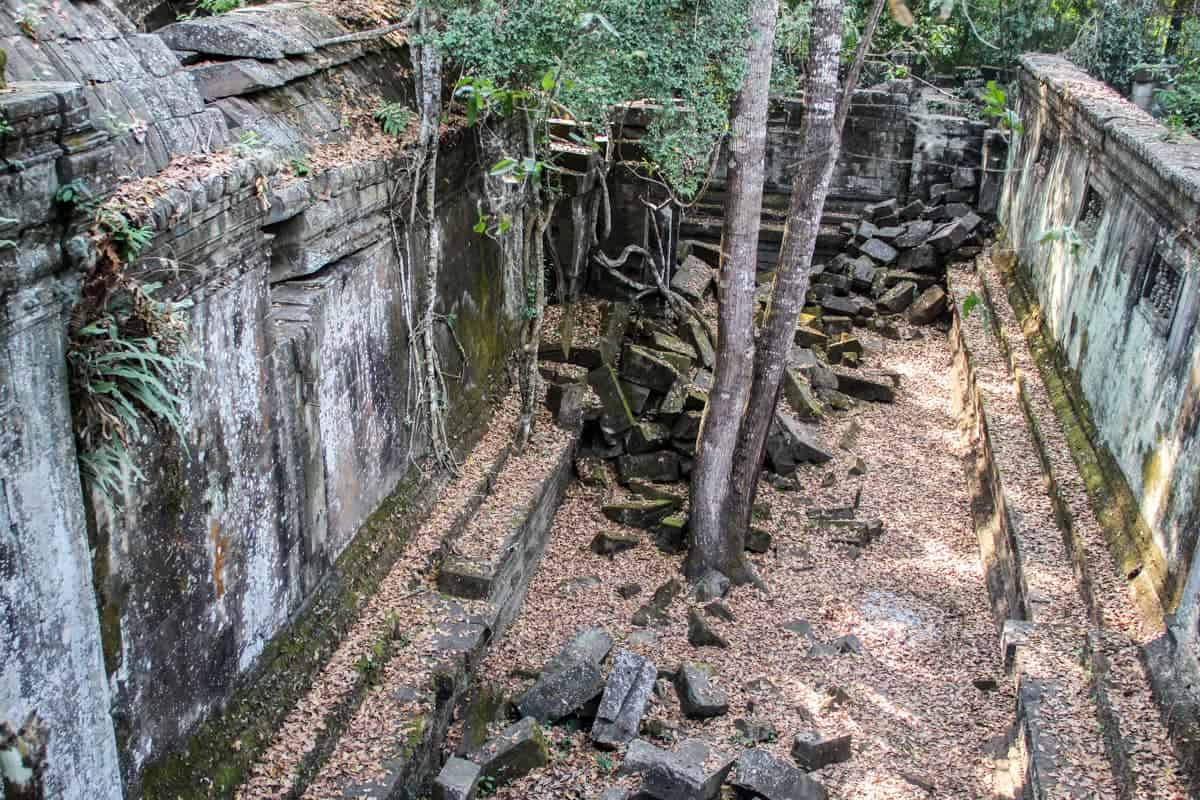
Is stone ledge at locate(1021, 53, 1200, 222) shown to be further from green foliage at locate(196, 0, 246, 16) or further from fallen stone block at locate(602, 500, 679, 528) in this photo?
green foliage at locate(196, 0, 246, 16)

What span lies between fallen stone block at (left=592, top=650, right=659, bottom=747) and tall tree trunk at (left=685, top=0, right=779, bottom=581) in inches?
70.9

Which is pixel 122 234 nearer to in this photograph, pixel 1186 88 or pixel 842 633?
pixel 842 633

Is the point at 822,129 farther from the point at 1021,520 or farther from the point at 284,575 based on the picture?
the point at 284,575

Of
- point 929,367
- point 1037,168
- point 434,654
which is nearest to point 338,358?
point 434,654

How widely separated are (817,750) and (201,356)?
3969 mm

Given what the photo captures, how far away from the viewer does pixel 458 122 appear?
25.0 ft

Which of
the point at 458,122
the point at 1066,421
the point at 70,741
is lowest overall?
the point at 1066,421

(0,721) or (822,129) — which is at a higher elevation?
(822,129)

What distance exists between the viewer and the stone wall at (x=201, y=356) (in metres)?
3.41

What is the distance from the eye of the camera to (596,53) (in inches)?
265

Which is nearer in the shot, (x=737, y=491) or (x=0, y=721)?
(x=0, y=721)

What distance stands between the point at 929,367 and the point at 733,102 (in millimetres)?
6078

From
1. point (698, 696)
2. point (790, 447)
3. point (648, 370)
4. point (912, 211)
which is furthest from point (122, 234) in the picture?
point (912, 211)

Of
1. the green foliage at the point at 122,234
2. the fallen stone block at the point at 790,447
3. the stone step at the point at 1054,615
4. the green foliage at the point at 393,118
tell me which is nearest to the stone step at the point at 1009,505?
the stone step at the point at 1054,615
